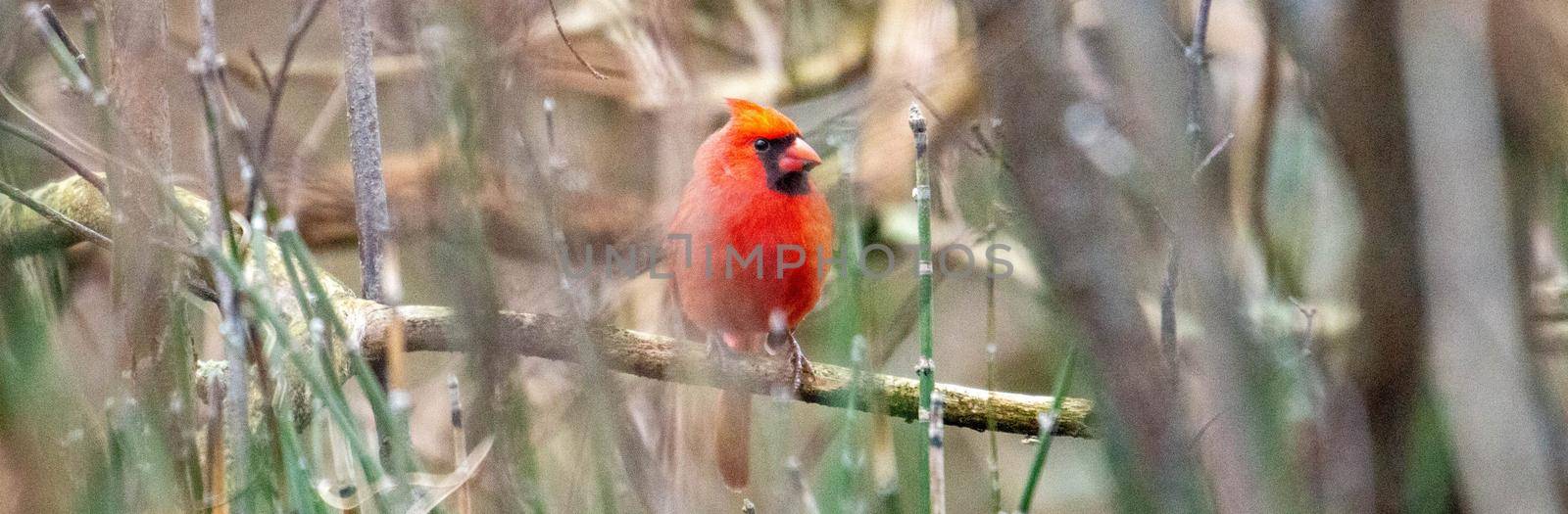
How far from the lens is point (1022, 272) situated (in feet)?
10.7

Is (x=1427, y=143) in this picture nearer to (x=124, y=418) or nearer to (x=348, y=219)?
(x=124, y=418)

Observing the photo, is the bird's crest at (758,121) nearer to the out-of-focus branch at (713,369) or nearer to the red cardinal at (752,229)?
the red cardinal at (752,229)

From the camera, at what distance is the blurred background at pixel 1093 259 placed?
0.98m

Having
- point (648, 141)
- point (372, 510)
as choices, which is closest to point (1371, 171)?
point (372, 510)

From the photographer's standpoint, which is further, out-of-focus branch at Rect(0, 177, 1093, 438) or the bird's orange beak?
the bird's orange beak

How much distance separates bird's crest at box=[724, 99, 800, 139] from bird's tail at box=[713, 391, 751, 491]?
50cm

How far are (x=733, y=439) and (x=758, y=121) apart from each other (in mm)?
621

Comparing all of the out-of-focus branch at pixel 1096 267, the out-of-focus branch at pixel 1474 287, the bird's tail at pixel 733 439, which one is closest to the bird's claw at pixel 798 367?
the bird's tail at pixel 733 439

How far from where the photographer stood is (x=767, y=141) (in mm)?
2348

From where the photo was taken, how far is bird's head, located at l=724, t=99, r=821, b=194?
2.31 metres

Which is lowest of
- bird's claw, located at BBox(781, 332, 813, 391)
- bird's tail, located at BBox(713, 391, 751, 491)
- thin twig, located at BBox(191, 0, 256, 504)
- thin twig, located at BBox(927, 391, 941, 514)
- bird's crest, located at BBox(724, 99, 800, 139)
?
bird's tail, located at BBox(713, 391, 751, 491)

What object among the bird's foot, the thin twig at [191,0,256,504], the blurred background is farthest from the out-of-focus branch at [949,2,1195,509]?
the bird's foot

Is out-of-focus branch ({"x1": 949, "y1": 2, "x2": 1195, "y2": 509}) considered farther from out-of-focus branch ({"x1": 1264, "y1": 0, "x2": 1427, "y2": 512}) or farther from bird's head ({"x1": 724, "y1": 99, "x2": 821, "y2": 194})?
bird's head ({"x1": 724, "y1": 99, "x2": 821, "y2": 194})

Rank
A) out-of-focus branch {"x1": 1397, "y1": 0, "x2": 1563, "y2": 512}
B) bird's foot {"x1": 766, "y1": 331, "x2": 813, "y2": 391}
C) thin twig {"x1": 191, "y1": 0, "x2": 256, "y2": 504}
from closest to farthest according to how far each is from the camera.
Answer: out-of-focus branch {"x1": 1397, "y1": 0, "x2": 1563, "y2": 512} → thin twig {"x1": 191, "y1": 0, "x2": 256, "y2": 504} → bird's foot {"x1": 766, "y1": 331, "x2": 813, "y2": 391}
